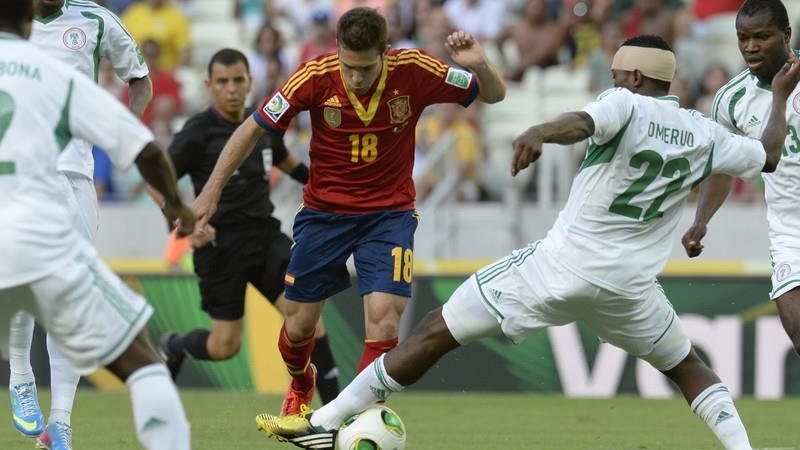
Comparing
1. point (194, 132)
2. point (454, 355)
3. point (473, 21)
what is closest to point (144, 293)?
point (454, 355)

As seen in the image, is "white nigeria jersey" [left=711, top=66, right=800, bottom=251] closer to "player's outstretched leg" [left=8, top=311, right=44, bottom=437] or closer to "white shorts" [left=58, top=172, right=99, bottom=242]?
"white shorts" [left=58, top=172, right=99, bottom=242]

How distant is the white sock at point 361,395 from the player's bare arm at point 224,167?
1267mm

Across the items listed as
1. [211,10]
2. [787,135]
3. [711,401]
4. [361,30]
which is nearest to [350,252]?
[361,30]

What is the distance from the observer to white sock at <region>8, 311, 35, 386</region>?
8.67 meters

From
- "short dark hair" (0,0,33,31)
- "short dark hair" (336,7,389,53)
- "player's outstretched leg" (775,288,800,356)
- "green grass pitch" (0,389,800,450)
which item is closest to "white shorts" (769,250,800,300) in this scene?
"player's outstretched leg" (775,288,800,356)

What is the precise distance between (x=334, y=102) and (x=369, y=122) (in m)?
0.25

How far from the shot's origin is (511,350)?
14586 millimetres

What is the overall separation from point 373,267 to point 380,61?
1272 mm

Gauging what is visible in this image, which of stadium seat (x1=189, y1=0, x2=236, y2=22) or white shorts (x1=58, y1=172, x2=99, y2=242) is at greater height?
white shorts (x1=58, y1=172, x2=99, y2=242)

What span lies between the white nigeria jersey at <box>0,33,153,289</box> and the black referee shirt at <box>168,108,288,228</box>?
521 centimetres

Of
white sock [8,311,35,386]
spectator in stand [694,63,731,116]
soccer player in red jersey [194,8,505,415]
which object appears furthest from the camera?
spectator in stand [694,63,731,116]

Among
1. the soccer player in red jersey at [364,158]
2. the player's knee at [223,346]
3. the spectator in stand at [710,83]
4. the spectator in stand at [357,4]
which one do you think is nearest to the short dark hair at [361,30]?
the soccer player in red jersey at [364,158]

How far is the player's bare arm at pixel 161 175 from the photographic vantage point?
5.95 meters

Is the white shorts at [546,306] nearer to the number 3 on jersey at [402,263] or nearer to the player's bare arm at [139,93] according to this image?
the number 3 on jersey at [402,263]
